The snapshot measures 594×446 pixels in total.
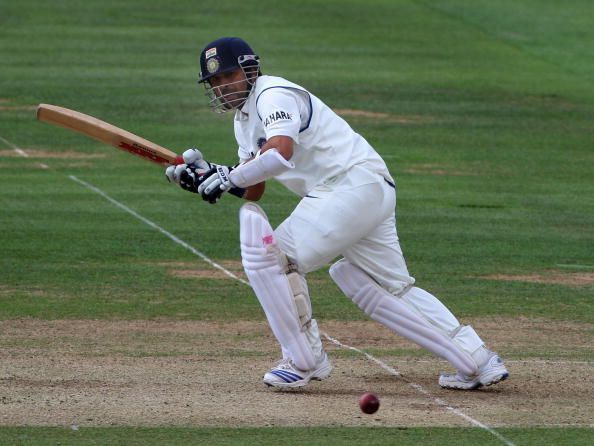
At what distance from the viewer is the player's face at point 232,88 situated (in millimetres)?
7449

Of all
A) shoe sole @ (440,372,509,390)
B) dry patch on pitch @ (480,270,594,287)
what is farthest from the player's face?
dry patch on pitch @ (480,270,594,287)

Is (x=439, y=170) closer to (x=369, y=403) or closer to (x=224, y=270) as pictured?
(x=224, y=270)

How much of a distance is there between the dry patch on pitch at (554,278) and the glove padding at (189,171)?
465cm

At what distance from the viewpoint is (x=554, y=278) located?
1176 centimetres

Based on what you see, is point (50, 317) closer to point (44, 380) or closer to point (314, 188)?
point (44, 380)

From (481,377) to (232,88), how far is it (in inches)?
81.6

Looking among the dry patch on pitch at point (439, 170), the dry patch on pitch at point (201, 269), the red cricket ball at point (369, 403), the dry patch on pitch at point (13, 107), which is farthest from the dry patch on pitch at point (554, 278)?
the dry patch on pitch at point (13, 107)

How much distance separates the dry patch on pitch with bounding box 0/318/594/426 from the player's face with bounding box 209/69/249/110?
1551mm

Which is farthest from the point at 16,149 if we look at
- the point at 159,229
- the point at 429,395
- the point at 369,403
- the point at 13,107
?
the point at 369,403

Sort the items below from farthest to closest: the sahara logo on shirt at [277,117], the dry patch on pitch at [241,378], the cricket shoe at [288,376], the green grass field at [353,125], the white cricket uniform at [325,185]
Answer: the green grass field at [353,125], the cricket shoe at [288,376], the white cricket uniform at [325,185], the sahara logo on shirt at [277,117], the dry patch on pitch at [241,378]

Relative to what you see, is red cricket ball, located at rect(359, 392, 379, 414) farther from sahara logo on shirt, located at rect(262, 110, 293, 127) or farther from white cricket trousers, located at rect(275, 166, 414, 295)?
sahara logo on shirt, located at rect(262, 110, 293, 127)

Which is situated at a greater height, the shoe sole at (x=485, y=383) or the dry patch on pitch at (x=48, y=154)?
the shoe sole at (x=485, y=383)

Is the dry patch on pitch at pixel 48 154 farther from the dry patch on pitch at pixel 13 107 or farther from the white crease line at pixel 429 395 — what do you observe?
the white crease line at pixel 429 395

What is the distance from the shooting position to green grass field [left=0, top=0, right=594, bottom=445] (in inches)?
409
